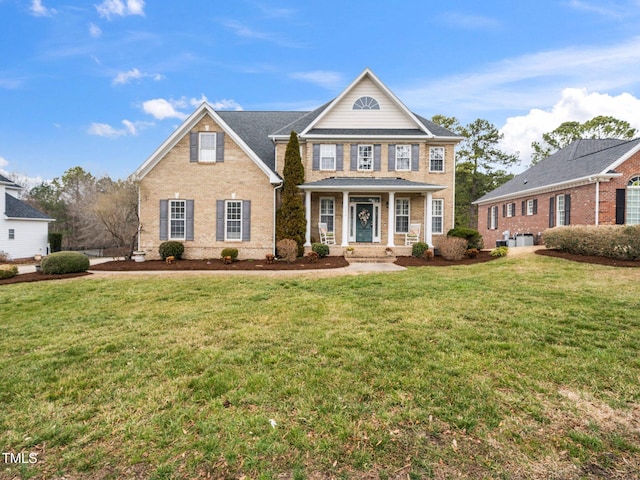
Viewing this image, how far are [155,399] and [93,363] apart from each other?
5.22ft

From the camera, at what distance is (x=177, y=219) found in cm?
1520

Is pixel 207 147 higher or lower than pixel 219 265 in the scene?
higher

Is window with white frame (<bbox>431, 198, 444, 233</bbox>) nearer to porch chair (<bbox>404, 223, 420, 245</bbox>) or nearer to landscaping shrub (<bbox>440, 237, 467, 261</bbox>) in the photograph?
porch chair (<bbox>404, 223, 420, 245</bbox>)

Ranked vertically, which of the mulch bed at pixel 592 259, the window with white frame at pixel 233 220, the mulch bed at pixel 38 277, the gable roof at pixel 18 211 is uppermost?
the gable roof at pixel 18 211

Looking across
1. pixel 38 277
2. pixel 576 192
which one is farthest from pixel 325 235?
pixel 576 192

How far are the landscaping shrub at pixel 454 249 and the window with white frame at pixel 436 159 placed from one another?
17.8 feet

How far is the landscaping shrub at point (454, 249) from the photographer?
13.6 m

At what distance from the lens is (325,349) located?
14.3ft

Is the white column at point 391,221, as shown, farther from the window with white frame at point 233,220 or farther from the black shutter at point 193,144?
the black shutter at point 193,144

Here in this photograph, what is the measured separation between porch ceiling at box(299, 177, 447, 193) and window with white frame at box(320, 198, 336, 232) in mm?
1234

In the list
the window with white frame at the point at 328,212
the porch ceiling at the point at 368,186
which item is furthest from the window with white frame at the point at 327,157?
the window with white frame at the point at 328,212

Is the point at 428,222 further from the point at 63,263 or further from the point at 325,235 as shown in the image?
the point at 63,263

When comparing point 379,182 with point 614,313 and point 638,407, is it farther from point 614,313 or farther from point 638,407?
point 638,407

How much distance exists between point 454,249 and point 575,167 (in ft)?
39.5
